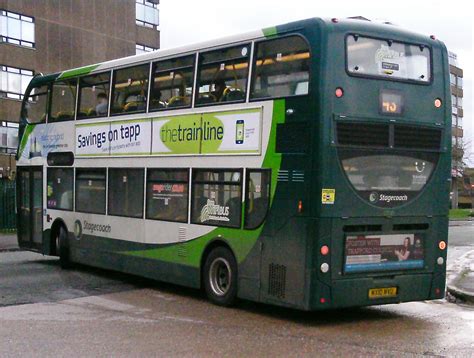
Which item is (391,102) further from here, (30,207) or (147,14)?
(147,14)

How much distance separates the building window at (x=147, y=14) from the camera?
47.4 metres

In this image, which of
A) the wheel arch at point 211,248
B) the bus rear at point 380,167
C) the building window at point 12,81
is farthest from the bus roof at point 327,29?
the building window at point 12,81

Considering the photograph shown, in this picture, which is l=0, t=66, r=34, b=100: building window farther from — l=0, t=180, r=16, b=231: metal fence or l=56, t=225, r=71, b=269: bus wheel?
l=56, t=225, r=71, b=269: bus wheel

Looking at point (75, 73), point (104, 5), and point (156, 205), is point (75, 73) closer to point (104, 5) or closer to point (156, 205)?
point (156, 205)

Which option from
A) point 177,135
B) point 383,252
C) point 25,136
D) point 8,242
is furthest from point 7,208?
point 383,252

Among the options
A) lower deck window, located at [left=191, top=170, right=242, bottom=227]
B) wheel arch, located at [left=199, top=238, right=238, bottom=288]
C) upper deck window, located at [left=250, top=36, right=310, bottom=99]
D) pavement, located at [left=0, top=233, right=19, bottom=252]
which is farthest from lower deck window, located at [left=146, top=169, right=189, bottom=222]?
pavement, located at [left=0, top=233, right=19, bottom=252]

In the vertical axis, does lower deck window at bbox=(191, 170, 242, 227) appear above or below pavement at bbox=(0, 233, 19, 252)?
above

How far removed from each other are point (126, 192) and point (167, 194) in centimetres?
143

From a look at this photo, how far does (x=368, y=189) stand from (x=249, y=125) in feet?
6.45

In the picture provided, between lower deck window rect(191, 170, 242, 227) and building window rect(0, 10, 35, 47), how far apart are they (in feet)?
98.5

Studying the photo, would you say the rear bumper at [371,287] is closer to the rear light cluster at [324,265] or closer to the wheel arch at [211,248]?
the rear light cluster at [324,265]

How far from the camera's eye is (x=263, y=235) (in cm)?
1068

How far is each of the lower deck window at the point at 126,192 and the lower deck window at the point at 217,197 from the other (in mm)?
1753

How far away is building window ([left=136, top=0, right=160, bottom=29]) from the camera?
1865 inches
